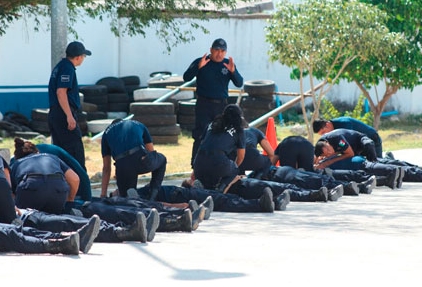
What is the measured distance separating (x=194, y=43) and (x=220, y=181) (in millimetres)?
16266

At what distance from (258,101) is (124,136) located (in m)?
12.8

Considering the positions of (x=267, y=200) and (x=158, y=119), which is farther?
(x=158, y=119)

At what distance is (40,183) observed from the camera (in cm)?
941

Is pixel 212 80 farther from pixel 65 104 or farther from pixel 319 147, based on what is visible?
pixel 65 104

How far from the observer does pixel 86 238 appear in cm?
868

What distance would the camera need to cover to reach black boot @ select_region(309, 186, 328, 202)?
1299 cm

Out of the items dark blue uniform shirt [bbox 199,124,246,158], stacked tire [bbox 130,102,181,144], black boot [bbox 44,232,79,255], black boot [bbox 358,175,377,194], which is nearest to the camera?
black boot [bbox 44,232,79,255]

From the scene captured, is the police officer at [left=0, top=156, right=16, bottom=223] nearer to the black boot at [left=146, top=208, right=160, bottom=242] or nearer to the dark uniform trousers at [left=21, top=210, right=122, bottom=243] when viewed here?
the dark uniform trousers at [left=21, top=210, right=122, bottom=243]

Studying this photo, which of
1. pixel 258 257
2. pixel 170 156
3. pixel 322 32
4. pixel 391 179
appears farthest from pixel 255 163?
pixel 170 156

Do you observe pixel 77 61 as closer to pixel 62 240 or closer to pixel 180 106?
pixel 62 240

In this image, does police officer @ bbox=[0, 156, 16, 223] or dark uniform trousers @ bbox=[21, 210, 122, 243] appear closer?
police officer @ bbox=[0, 156, 16, 223]

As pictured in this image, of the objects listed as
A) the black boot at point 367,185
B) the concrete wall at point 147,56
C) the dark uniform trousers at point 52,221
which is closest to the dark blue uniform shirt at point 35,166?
the dark uniform trousers at point 52,221

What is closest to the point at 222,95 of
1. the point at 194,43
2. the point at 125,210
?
the point at 125,210

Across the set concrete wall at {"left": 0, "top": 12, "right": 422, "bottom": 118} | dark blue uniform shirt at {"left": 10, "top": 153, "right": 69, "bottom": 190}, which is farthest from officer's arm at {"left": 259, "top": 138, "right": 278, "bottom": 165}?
concrete wall at {"left": 0, "top": 12, "right": 422, "bottom": 118}
